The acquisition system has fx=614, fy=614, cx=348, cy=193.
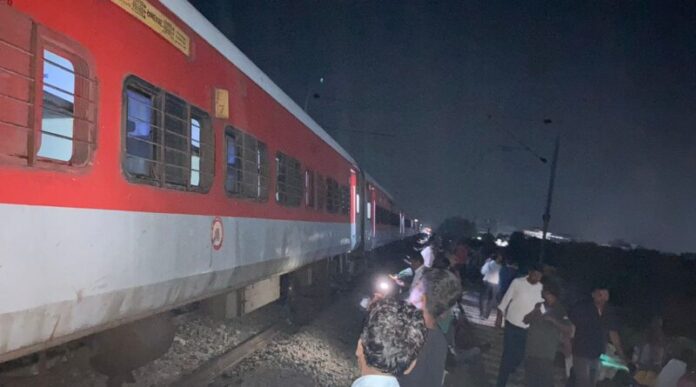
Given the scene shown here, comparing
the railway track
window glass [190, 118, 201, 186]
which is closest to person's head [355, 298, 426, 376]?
window glass [190, 118, 201, 186]

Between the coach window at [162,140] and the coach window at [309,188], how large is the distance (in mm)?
4630

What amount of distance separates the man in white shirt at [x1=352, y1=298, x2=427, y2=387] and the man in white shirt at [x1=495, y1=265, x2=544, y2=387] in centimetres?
477

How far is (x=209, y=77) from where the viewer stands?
5.28m

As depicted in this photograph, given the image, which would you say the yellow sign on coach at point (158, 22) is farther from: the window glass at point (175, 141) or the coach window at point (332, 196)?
the coach window at point (332, 196)

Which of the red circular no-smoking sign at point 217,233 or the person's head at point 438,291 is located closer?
the person's head at point 438,291

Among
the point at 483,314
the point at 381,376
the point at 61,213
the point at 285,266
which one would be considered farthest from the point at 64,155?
the point at 483,314

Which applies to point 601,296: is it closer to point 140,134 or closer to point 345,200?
point 140,134

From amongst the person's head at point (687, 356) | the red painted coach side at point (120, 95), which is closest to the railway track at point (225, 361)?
the red painted coach side at point (120, 95)

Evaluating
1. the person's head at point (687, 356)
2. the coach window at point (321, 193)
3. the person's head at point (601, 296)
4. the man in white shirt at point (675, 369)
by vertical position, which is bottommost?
the man in white shirt at point (675, 369)

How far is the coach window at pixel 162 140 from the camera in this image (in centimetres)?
407

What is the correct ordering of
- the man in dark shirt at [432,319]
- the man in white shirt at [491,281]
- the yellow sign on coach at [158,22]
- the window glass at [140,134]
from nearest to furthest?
the man in dark shirt at [432,319] < the yellow sign on coach at [158,22] < the window glass at [140,134] < the man in white shirt at [491,281]

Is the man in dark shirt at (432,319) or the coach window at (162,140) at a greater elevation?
the coach window at (162,140)

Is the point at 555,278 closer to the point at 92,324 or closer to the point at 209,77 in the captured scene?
the point at 209,77

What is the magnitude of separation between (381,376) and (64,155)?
2098mm
